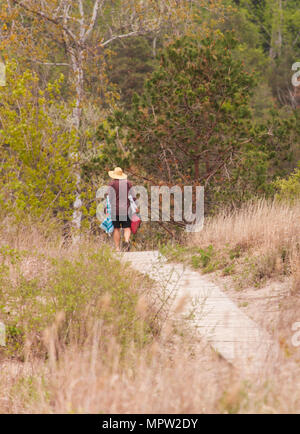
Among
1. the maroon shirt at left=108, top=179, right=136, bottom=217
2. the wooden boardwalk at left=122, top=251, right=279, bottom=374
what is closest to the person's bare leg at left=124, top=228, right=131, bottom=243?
the maroon shirt at left=108, top=179, right=136, bottom=217

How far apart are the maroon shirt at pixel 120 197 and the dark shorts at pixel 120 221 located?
13 centimetres

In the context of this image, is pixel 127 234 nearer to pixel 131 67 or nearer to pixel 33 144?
pixel 33 144

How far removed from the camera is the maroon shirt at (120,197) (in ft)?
34.1

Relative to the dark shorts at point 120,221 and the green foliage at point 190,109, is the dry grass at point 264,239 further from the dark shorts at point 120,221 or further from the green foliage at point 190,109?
the green foliage at point 190,109

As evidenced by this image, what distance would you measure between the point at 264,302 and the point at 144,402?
10.8ft

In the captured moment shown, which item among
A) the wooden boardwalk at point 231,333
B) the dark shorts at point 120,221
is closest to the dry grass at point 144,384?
the wooden boardwalk at point 231,333

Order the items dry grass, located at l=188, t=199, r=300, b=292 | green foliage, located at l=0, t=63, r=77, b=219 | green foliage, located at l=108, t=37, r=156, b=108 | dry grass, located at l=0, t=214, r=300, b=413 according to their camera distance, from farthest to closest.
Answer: green foliage, located at l=108, t=37, r=156, b=108 → green foliage, located at l=0, t=63, r=77, b=219 → dry grass, located at l=188, t=199, r=300, b=292 → dry grass, located at l=0, t=214, r=300, b=413

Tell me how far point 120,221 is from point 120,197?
0.53 metres

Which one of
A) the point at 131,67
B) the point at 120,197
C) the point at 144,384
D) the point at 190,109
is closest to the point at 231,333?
the point at 144,384

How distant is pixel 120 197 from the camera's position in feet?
34.1

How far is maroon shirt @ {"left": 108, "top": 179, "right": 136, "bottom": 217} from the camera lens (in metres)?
Result: 10.4

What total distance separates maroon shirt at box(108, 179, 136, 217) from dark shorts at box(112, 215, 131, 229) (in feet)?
0.42

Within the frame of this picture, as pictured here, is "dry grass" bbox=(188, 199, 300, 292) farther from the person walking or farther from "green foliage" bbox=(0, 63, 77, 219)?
"green foliage" bbox=(0, 63, 77, 219)
